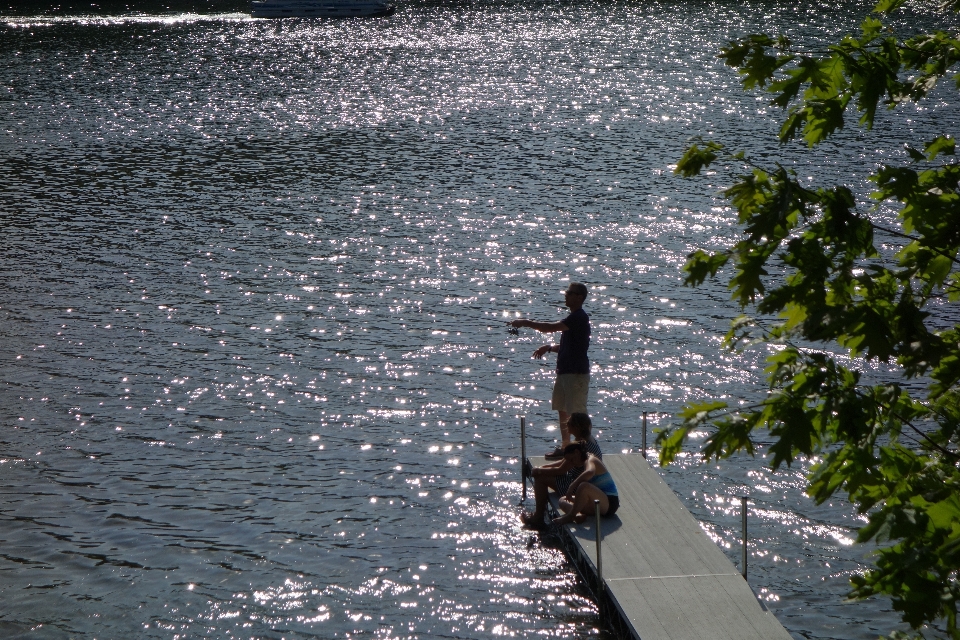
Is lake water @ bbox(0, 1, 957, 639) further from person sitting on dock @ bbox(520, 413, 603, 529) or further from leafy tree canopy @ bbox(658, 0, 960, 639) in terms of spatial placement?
leafy tree canopy @ bbox(658, 0, 960, 639)

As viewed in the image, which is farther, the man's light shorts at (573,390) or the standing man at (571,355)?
the man's light shorts at (573,390)

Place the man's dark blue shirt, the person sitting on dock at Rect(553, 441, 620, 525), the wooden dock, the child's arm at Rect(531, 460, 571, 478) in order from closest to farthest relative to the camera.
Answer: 1. the wooden dock
2. the person sitting on dock at Rect(553, 441, 620, 525)
3. the child's arm at Rect(531, 460, 571, 478)
4. the man's dark blue shirt

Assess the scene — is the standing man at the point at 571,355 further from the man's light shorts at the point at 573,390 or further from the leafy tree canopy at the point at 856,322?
the leafy tree canopy at the point at 856,322

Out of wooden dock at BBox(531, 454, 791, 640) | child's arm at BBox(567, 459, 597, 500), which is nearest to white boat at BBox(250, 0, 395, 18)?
wooden dock at BBox(531, 454, 791, 640)

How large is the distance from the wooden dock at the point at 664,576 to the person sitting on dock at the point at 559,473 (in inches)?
9.3

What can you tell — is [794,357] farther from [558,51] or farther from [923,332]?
[558,51]

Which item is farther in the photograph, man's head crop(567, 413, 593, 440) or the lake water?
man's head crop(567, 413, 593, 440)

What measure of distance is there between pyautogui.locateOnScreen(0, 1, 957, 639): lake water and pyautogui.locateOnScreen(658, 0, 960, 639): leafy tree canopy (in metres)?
7.78

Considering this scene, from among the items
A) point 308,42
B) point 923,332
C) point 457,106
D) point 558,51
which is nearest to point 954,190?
point 923,332

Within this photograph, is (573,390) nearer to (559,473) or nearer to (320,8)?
(559,473)

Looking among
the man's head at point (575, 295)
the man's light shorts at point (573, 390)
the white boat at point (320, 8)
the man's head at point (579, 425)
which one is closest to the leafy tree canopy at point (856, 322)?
the man's head at point (579, 425)

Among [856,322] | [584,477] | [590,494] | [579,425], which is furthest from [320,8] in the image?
[856,322]

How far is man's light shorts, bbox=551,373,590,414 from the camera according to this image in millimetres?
17156

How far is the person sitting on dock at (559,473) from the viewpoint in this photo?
15.6 meters
